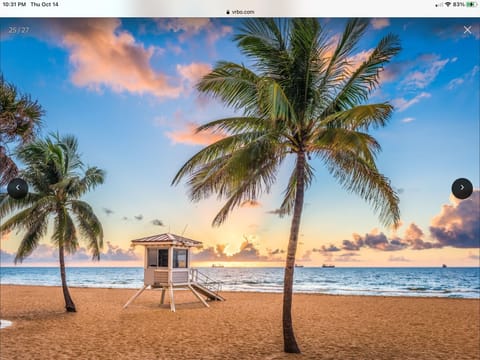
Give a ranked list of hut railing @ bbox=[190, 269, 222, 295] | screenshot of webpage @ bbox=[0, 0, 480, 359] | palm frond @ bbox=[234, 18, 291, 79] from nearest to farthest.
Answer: screenshot of webpage @ bbox=[0, 0, 480, 359], palm frond @ bbox=[234, 18, 291, 79], hut railing @ bbox=[190, 269, 222, 295]

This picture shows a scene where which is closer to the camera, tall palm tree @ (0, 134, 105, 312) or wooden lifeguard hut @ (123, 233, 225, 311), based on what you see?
tall palm tree @ (0, 134, 105, 312)

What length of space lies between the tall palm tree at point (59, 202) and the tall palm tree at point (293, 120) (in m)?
3.34

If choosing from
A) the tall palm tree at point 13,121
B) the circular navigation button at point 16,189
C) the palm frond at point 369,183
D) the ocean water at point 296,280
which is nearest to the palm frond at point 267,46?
the palm frond at point 369,183

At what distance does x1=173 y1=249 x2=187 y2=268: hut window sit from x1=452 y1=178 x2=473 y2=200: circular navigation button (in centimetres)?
666

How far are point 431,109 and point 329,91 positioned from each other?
3159mm

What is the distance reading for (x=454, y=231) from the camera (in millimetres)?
4953

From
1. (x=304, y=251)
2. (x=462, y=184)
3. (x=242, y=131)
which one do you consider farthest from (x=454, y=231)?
(x=304, y=251)

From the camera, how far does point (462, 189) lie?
83.0 inches

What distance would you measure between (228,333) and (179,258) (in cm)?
278

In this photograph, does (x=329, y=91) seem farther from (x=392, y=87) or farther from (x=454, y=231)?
(x=392, y=87)

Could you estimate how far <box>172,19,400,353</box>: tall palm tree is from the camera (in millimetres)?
3840

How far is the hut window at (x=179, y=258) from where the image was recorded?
8344 mm

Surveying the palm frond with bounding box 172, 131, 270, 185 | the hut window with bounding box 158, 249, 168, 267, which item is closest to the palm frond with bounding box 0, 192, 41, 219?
the hut window with bounding box 158, 249, 168, 267

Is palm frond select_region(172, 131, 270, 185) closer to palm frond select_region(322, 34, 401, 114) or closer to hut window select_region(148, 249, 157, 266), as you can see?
palm frond select_region(322, 34, 401, 114)
